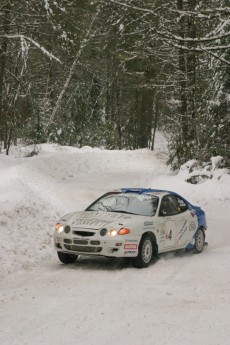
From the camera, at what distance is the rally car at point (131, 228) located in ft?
32.6

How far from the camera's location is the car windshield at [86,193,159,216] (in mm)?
11125

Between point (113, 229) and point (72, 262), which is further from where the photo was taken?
point (72, 262)

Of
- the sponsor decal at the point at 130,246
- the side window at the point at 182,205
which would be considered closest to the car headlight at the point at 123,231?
the sponsor decal at the point at 130,246

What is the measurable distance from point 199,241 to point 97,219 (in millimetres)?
3268

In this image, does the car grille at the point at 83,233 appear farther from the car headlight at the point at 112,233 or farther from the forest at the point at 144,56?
the forest at the point at 144,56

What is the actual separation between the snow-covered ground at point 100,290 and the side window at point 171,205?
39.6 inches

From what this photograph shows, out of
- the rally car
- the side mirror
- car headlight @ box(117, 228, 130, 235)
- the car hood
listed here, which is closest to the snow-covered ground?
the rally car

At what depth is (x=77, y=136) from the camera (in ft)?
140

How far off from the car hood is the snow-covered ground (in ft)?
2.77

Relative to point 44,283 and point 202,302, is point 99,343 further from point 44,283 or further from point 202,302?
point 44,283

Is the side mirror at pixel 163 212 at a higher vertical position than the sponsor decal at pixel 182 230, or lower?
higher

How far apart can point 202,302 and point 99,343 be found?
2.37 m

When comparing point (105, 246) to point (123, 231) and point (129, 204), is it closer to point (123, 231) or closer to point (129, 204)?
point (123, 231)

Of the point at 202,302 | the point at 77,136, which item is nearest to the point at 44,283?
the point at 202,302
